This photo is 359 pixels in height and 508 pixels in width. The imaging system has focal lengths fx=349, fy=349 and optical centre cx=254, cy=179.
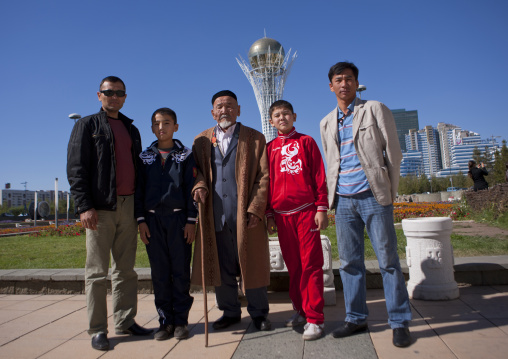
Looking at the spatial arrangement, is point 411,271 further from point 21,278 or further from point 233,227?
point 21,278

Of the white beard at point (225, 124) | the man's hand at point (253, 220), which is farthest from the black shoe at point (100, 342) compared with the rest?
the white beard at point (225, 124)

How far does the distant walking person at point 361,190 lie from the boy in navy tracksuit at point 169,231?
1.23 meters

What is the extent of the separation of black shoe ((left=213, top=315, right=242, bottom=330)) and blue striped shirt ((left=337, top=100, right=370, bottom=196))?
56.9 inches

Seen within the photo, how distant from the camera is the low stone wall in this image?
29.9 feet

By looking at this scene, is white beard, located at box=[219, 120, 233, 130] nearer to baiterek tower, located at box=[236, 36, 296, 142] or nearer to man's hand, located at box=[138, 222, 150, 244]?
man's hand, located at box=[138, 222, 150, 244]

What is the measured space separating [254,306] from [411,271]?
178 centimetres

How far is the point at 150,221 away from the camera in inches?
116

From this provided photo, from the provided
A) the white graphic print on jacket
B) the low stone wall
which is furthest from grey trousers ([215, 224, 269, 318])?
the low stone wall

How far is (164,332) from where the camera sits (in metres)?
2.81

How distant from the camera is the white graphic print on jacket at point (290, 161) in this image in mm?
2914

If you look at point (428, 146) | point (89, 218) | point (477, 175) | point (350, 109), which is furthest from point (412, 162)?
point (89, 218)

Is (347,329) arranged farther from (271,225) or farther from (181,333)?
(181,333)

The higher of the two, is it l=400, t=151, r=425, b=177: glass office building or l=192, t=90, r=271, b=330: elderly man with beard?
l=400, t=151, r=425, b=177: glass office building

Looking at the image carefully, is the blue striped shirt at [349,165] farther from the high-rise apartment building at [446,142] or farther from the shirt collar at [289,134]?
the high-rise apartment building at [446,142]
